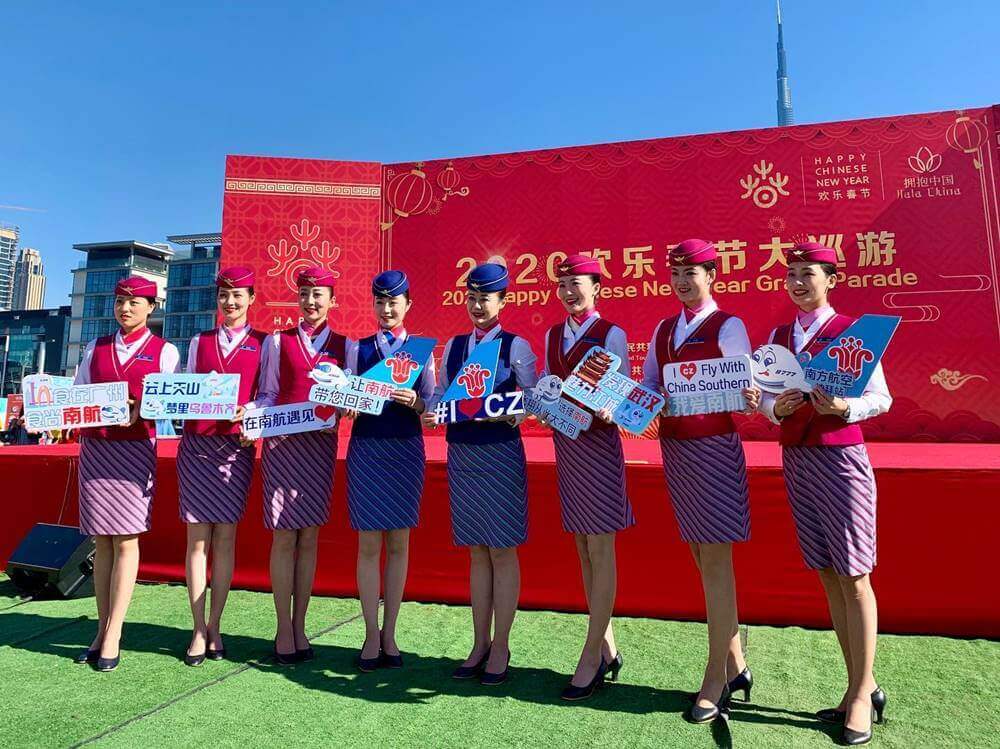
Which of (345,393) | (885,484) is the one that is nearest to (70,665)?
(345,393)

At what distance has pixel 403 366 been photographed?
7.22ft

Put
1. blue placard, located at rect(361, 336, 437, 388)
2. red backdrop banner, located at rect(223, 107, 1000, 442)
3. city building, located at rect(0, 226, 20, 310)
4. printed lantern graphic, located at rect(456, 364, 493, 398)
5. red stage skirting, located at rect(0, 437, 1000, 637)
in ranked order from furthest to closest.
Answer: city building, located at rect(0, 226, 20, 310) → red backdrop banner, located at rect(223, 107, 1000, 442) → red stage skirting, located at rect(0, 437, 1000, 637) → blue placard, located at rect(361, 336, 437, 388) → printed lantern graphic, located at rect(456, 364, 493, 398)

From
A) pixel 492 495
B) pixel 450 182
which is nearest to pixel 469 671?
pixel 492 495

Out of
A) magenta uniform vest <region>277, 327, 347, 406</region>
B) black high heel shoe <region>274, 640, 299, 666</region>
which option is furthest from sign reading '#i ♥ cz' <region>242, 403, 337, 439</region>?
black high heel shoe <region>274, 640, 299, 666</region>

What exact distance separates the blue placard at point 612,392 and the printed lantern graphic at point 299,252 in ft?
11.8

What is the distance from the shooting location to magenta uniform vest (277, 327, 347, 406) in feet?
7.61

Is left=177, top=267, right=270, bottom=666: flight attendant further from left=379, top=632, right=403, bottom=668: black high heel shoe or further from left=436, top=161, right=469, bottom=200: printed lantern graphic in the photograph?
left=436, top=161, right=469, bottom=200: printed lantern graphic

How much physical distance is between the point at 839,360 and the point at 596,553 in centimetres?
92

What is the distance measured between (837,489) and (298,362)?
1841 millimetres

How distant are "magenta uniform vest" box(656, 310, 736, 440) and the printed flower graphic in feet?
11.0

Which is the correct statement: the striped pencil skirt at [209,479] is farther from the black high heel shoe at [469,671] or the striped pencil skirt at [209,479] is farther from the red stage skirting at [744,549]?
the black high heel shoe at [469,671]

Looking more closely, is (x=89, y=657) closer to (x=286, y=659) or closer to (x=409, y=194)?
(x=286, y=659)

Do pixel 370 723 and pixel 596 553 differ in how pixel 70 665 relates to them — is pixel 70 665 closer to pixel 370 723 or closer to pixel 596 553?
pixel 370 723

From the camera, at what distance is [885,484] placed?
8.16ft
